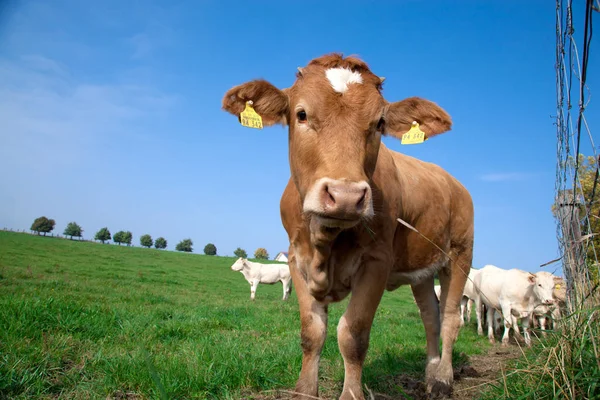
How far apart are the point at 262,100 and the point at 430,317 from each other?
358 cm

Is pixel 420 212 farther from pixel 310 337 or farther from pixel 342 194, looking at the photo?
pixel 342 194

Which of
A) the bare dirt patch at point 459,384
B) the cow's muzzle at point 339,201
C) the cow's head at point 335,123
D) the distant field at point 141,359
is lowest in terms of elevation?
the bare dirt patch at point 459,384

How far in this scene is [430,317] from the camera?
5676 mm

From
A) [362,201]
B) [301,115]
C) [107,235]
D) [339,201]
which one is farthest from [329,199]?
[107,235]

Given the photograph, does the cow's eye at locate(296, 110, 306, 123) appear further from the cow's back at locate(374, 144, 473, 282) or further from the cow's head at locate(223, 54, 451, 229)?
the cow's back at locate(374, 144, 473, 282)

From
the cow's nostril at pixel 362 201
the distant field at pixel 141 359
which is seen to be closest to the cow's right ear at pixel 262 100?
the cow's nostril at pixel 362 201

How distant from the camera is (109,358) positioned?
418 cm

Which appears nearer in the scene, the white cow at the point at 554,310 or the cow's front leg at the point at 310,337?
the white cow at the point at 554,310

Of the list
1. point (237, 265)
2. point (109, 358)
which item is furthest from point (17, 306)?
point (237, 265)

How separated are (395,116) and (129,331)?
4.33 metres

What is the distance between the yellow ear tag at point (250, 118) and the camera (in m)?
3.92

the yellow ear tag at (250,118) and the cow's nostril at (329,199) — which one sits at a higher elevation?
the yellow ear tag at (250,118)

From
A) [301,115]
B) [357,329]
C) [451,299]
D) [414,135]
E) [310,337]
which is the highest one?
[414,135]

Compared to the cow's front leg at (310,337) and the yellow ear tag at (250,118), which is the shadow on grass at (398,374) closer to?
the cow's front leg at (310,337)
